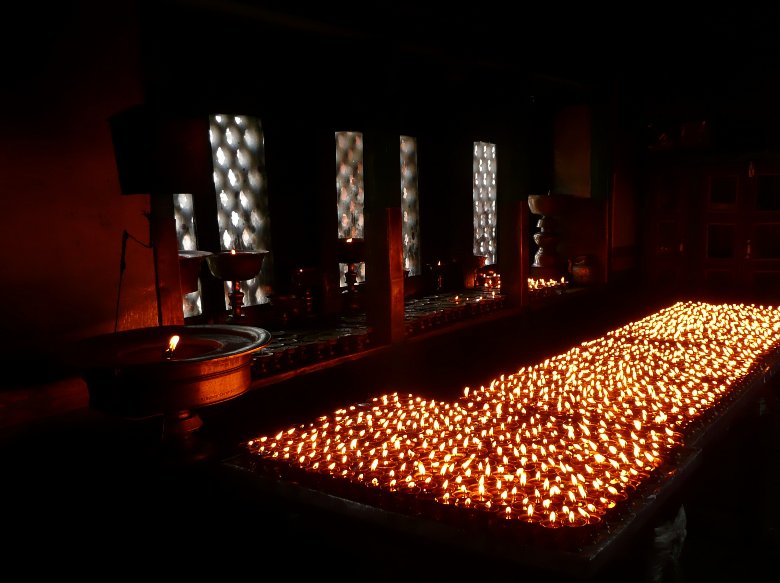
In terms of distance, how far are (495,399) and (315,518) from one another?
2.72 metres

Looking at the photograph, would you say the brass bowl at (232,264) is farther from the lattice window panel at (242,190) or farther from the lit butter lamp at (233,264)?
the lattice window panel at (242,190)

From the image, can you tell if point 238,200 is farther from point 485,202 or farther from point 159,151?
point 485,202

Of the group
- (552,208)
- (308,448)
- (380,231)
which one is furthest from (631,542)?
(552,208)

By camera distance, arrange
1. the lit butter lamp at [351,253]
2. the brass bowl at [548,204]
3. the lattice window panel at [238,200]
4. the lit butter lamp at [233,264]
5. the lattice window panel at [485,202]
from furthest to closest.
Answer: the brass bowl at [548,204], the lattice window panel at [485,202], the lit butter lamp at [351,253], the lattice window panel at [238,200], the lit butter lamp at [233,264]

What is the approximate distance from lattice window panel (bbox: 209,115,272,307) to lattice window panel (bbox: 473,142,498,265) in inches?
172

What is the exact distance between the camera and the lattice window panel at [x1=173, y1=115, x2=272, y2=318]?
660cm

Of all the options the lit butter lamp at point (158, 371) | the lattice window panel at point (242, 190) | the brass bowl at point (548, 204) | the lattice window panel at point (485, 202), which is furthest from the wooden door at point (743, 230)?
the lit butter lamp at point (158, 371)

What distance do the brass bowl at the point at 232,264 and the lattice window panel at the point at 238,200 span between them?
78 centimetres

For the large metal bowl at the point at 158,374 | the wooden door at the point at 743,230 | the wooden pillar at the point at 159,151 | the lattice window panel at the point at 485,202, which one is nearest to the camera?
the large metal bowl at the point at 158,374

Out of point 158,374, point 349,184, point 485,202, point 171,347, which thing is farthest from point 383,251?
point 485,202

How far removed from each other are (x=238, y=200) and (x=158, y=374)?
3.70 meters

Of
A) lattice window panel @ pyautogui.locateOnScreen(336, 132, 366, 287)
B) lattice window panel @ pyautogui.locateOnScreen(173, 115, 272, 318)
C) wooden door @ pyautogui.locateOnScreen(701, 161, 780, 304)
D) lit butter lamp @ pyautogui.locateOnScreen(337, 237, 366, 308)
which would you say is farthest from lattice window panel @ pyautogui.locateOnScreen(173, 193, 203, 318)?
wooden door @ pyautogui.locateOnScreen(701, 161, 780, 304)

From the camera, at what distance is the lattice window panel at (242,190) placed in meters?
6.80

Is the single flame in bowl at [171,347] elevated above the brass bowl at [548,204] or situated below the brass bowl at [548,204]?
below
